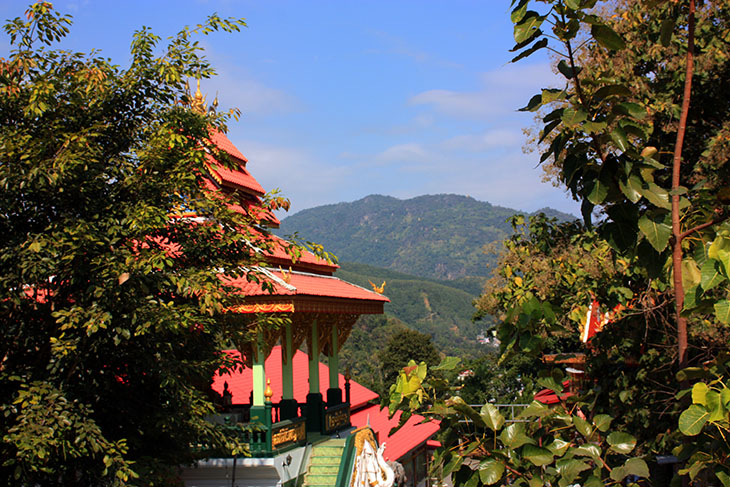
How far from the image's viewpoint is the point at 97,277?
6074 millimetres

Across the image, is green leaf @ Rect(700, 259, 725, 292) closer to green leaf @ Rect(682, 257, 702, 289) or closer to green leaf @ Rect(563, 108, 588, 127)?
green leaf @ Rect(682, 257, 702, 289)

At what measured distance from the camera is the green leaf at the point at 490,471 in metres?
2.05

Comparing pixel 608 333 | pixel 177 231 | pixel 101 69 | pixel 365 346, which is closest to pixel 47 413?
pixel 177 231

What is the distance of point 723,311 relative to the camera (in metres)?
1.83

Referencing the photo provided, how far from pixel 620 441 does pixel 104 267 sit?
504cm

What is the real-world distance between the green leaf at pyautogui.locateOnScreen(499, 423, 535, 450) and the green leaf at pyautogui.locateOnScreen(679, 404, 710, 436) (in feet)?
1.56

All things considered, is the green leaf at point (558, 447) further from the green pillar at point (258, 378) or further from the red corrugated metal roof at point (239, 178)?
the red corrugated metal roof at point (239, 178)

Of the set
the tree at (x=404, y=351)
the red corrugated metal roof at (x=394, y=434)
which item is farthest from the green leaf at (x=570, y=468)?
the tree at (x=404, y=351)

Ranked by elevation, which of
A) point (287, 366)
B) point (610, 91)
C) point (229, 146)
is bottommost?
point (287, 366)

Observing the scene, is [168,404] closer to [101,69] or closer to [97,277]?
[97,277]

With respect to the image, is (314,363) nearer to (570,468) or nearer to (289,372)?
(289,372)

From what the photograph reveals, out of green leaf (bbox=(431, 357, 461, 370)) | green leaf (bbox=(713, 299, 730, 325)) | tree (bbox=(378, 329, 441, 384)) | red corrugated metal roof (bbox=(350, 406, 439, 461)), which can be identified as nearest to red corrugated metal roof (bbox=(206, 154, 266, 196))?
red corrugated metal roof (bbox=(350, 406, 439, 461))

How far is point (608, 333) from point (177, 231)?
182 inches

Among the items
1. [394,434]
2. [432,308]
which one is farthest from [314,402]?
[432,308]
